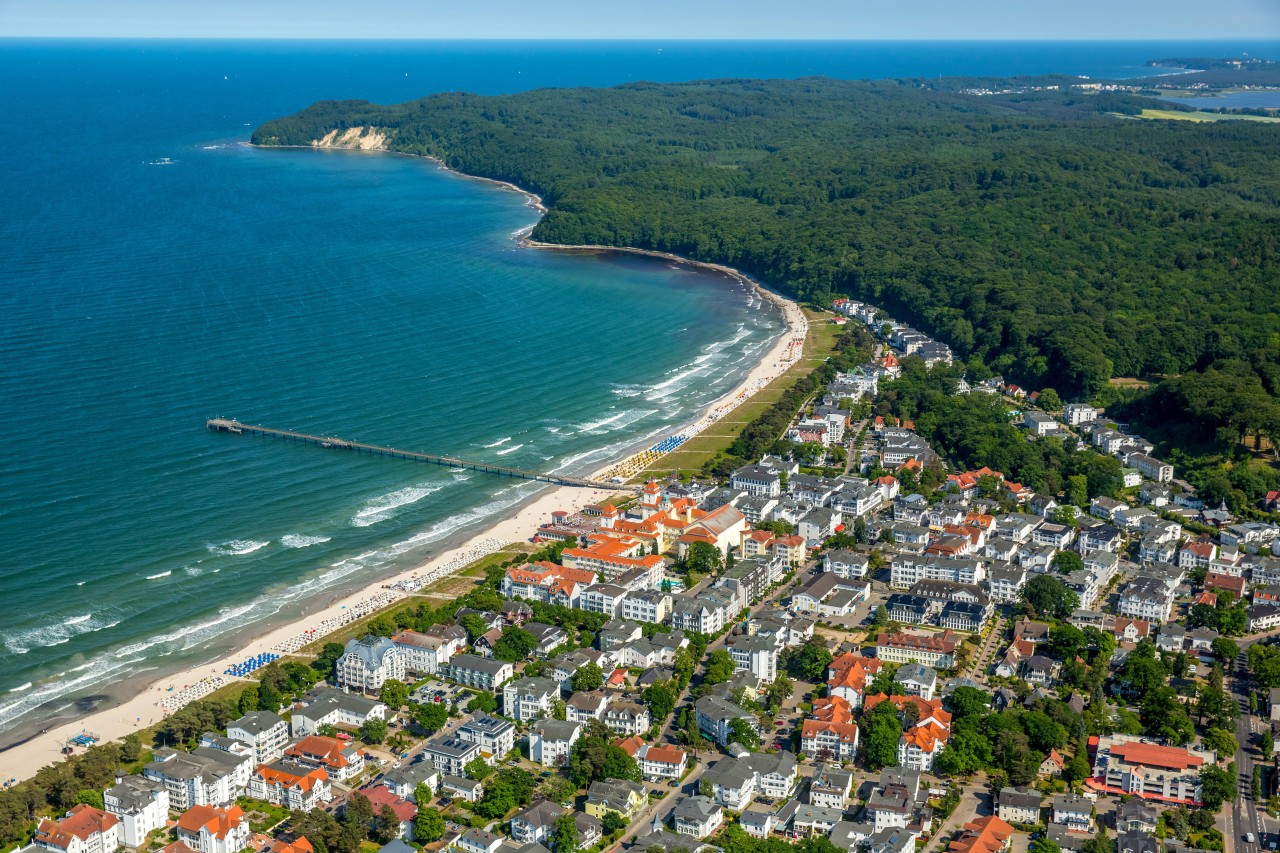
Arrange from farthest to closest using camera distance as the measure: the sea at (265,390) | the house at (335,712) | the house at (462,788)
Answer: the sea at (265,390), the house at (335,712), the house at (462,788)

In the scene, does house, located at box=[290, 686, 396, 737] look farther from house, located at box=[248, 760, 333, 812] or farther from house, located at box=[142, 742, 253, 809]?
house, located at box=[142, 742, 253, 809]

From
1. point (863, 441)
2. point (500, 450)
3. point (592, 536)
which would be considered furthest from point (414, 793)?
point (863, 441)

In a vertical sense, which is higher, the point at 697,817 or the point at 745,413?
the point at 745,413

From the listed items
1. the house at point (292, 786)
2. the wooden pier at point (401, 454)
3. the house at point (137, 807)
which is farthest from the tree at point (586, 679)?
the wooden pier at point (401, 454)

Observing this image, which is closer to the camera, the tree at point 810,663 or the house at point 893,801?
the house at point 893,801

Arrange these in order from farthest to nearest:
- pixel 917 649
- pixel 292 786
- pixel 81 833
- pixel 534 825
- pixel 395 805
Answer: pixel 917 649
pixel 292 786
pixel 395 805
pixel 534 825
pixel 81 833

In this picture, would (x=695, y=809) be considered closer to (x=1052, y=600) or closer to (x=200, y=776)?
(x=200, y=776)

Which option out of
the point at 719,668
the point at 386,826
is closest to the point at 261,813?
the point at 386,826

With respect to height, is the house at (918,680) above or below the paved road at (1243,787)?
above

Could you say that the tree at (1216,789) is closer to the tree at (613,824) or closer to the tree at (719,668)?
the tree at (719,668)
